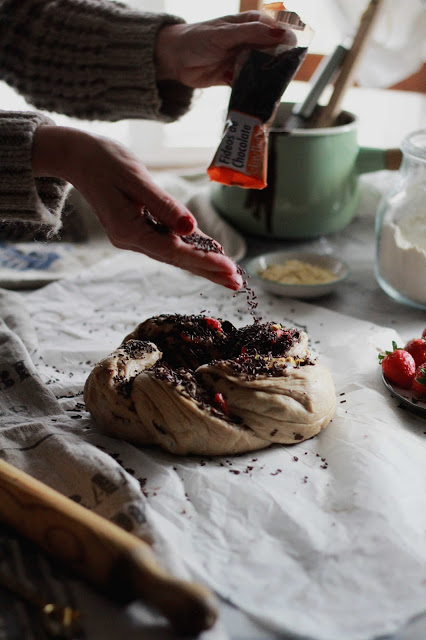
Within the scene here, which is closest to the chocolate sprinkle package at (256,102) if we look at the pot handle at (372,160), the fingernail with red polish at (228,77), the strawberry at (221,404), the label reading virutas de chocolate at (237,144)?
the label reading virutas de chocolate at (237,144)

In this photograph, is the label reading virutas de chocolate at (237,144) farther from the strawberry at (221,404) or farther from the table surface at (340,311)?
the table surface at (340,311)

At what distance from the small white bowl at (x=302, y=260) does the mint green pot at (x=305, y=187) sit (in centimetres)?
11

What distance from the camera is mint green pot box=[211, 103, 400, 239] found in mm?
1778

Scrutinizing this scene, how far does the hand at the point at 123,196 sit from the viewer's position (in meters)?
0.98

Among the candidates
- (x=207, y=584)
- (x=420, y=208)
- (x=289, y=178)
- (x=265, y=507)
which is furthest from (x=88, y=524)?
(x=289, y=178)

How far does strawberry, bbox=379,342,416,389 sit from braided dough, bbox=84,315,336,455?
154mm

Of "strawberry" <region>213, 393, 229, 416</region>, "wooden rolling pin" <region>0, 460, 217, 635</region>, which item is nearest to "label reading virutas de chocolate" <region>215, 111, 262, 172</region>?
"strawberry" <region>213, 393, 229, 416</region>

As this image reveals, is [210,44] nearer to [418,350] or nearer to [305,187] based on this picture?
[305,187]

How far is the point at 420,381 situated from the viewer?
119cm

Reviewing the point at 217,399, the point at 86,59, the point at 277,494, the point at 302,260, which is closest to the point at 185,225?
the point at 217,399

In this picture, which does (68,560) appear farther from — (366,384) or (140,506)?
(366,384)

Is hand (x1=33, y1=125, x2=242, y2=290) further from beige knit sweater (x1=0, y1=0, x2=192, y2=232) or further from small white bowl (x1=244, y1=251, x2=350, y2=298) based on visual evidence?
small white bowl (x1=244, y1=251, x2=350, y2=298)

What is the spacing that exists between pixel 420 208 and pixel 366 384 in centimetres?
48

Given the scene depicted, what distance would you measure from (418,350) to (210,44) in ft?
2.35
